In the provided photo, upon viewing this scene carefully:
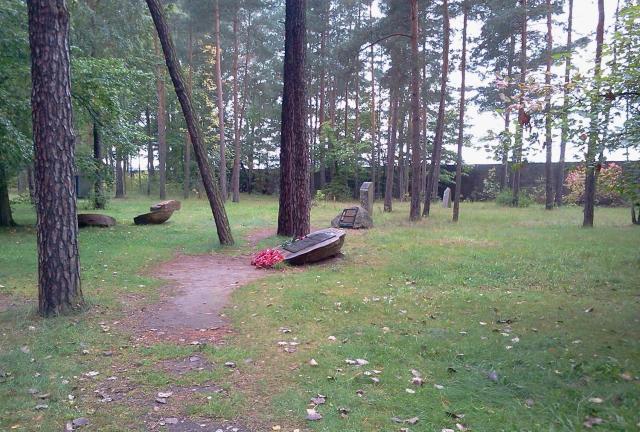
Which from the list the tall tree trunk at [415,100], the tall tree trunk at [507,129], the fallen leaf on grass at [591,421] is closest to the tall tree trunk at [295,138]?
the tall tree trunk at [507,129]

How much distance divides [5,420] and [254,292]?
409 centimetres

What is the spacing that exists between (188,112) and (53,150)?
5562mm

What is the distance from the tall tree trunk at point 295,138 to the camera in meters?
11.7

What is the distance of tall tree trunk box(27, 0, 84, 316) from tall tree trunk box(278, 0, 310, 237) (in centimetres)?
668

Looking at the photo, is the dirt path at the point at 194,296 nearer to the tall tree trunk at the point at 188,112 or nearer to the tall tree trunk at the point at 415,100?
the tall tree trunk at the point at 188,112

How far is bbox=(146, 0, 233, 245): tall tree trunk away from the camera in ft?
32.4

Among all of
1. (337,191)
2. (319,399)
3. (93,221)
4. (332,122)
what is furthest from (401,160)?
(319,399)

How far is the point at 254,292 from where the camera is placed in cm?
724

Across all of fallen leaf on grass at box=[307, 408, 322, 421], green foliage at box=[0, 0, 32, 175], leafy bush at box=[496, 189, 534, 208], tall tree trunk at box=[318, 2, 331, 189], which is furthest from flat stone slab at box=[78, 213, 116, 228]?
leafy bush at box=[496, 189, 534, 208]

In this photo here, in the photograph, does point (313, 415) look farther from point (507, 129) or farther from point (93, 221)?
point (93, 221)

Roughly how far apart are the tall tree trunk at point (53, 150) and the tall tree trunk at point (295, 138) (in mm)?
6677

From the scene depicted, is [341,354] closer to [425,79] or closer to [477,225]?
[477,225]

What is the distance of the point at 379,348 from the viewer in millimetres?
4777

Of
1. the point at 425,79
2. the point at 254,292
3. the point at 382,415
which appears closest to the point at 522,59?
the point at 425,79
